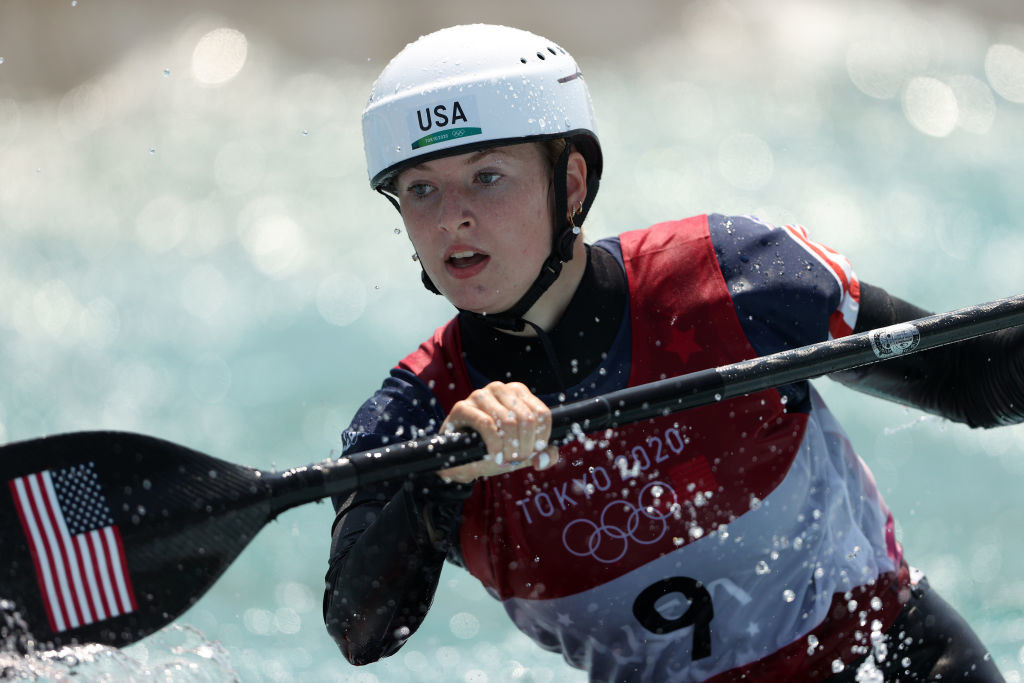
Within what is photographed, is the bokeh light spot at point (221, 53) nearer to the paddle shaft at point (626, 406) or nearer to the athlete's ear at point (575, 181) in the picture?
the athlete's ear at point (575, 181)

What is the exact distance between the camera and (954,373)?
229cm

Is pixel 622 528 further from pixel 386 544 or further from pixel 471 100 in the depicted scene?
pixel 471 100

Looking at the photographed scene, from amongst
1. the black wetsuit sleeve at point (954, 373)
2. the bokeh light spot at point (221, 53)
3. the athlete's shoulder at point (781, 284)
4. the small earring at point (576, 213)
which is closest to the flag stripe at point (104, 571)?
the small earring at point (576, 213)

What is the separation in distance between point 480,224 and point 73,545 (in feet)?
2.81

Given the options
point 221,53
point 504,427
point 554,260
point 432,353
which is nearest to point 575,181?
point 554,260

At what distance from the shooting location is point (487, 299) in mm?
2008

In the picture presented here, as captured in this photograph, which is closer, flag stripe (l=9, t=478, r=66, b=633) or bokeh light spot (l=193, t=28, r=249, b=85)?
flag stripe (l=9, t=478, r=66, b=633)

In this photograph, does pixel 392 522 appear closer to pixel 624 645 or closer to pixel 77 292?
pixel 624 645

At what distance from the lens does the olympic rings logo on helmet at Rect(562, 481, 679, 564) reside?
2.02 metres

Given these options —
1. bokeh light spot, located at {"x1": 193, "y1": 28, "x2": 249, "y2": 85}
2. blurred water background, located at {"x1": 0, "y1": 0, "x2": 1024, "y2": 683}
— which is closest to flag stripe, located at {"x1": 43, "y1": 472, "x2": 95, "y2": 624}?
blurred water background, located at {"x1": 0, "y1": 0, "x2": 1024, "y2": 683}

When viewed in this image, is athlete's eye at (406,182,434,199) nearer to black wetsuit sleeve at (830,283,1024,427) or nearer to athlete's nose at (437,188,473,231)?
athlete's nose at (437,188,473,231)

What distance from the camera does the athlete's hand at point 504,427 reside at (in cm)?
176

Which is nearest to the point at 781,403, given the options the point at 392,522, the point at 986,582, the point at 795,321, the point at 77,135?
the point at 795,321

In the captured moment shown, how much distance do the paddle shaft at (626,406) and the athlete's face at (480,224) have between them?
27cm
